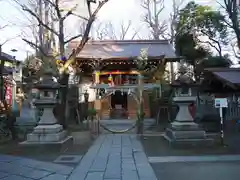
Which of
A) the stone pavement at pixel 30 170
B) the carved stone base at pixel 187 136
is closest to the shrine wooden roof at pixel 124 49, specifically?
the carved stone base at pixel 187 136

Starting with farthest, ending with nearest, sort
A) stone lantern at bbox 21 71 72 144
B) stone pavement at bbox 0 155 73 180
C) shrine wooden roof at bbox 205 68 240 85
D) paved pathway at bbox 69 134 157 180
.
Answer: shrine wooden roof at bbox 205 68 240 85 → stone lantern at bbox 21 71 72 144 → paved pathway at bbox 69 134 157 180 → stone pavement at bbox 0 155 73 180

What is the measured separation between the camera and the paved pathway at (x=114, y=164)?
7.39 m

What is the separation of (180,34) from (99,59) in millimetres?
10947

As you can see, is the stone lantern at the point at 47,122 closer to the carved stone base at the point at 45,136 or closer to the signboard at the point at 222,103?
the carved stone base at the point at 45,136

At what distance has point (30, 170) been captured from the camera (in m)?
7.96

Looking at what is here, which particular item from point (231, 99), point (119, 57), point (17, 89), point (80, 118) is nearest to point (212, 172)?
point (231, 99)

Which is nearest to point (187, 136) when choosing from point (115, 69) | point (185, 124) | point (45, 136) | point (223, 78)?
point (185, 124)

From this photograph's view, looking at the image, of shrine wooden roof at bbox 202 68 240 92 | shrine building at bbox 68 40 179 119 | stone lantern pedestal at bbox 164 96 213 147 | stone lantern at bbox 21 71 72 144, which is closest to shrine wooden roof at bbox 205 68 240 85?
shrine wooden roof at bbox 202 68 240 92

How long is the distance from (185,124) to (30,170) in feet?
21.8

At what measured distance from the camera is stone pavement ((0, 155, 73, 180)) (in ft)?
23.8

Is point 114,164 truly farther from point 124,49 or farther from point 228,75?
point 124,49

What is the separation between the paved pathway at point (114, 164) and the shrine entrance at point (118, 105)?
11.0 m

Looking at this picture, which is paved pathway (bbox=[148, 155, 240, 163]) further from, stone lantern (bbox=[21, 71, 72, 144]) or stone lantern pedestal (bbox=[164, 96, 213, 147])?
stone lantern (bbox=[21, 71, 72, 144])

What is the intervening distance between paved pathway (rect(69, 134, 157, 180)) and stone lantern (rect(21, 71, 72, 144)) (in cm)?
143
